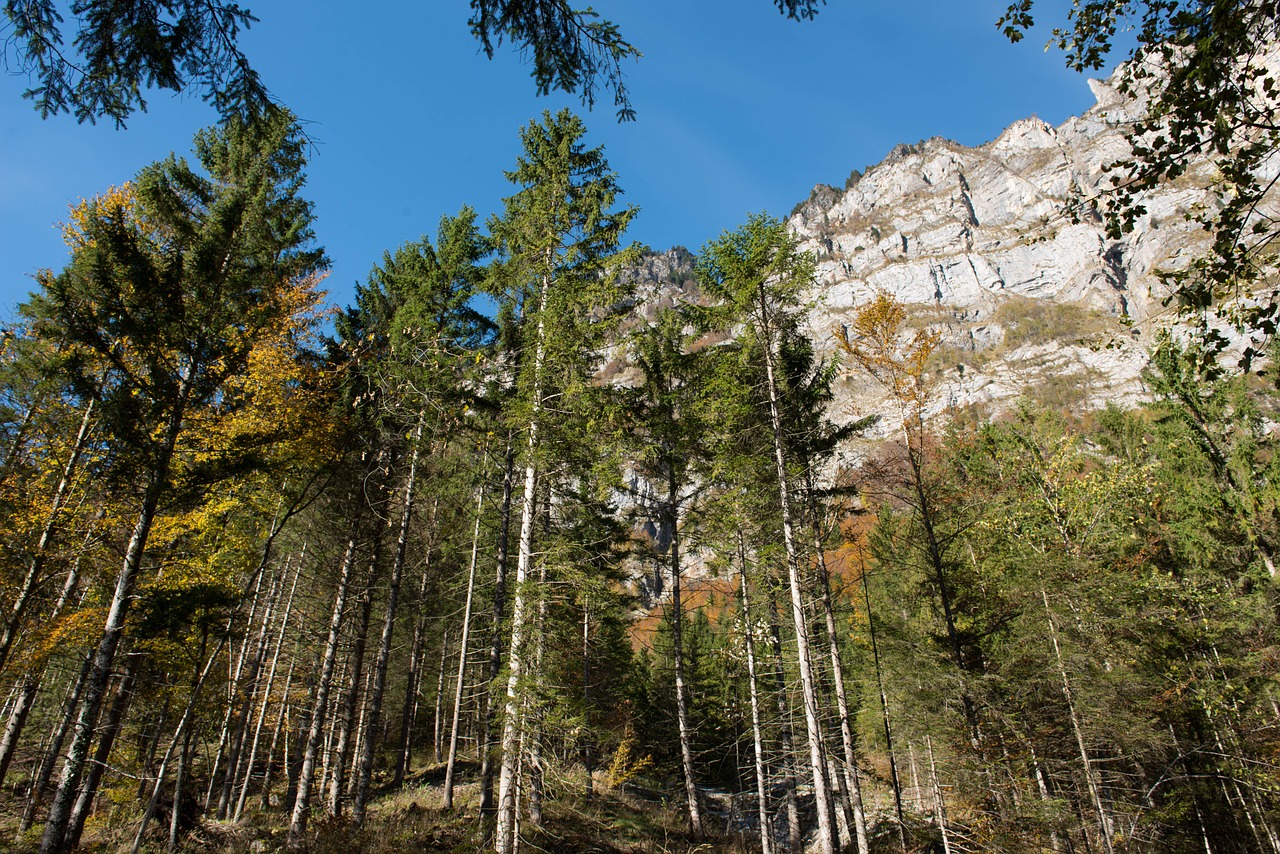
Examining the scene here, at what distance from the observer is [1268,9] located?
10.4ft

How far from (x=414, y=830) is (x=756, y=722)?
6846 mm

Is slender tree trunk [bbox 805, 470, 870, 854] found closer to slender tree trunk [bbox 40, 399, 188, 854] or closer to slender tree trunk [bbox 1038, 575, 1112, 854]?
slender tree trunk [bbox 1038, 575, 1112, 854]

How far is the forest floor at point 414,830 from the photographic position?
9.08m

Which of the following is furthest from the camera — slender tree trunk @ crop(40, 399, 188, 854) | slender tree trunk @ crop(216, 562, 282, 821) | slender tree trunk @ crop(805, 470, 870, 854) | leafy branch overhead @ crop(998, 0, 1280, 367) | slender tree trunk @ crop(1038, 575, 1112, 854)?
slender tree trunk @ crop(216, 562, 282, 821)

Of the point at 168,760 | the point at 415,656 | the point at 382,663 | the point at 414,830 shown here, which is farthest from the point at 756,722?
the point at 415,656

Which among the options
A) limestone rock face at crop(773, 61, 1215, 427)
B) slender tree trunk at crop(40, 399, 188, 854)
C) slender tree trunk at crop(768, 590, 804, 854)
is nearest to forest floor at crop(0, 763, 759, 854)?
slender tree trunk at crop(768, 590, 804, 854)

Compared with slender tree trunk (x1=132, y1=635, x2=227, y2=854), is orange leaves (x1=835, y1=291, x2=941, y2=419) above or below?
above

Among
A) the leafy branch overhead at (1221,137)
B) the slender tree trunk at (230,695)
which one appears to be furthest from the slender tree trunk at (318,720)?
the leafy branch overhead at (1221,137)

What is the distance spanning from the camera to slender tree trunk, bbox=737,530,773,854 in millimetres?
10383

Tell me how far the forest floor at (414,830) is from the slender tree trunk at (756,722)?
3.88 feet

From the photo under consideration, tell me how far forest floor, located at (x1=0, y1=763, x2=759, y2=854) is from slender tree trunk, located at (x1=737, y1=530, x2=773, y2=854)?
3.88ft

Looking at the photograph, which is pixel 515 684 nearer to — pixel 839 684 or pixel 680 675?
pixel 680 675

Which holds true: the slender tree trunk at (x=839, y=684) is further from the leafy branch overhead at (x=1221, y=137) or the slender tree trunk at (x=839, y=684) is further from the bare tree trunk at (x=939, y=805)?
the leafy branch overhead at (x=1221, y=137)

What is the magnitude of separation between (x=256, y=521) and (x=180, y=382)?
6958mm
